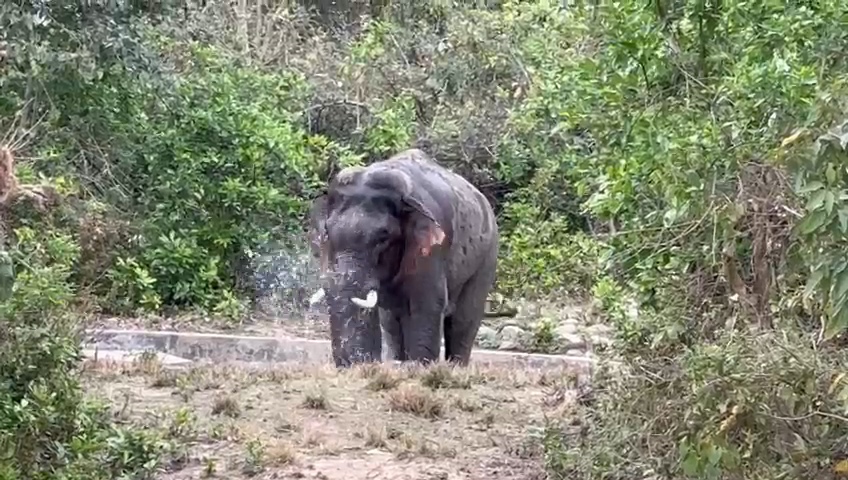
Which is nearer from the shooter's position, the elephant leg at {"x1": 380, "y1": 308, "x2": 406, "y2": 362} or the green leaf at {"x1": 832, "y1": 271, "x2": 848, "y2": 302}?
the green leaf at {"x1": 832, "y1": 271, "x2": 848, "y2": 302}

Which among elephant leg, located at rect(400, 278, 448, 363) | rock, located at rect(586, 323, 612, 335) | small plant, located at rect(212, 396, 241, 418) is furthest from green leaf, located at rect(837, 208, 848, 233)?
rock, located at rect(586, 323, 612, 335)

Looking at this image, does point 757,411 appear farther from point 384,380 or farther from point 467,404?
point 384,380

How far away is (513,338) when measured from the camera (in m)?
16.5

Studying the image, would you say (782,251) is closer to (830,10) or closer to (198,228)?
(830,10)

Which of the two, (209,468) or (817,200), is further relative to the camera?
(209,468)

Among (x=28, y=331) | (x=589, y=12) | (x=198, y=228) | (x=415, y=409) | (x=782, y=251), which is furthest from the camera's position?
(x=198, y=228)

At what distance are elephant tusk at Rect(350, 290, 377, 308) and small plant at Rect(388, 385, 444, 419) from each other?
235 centimetres

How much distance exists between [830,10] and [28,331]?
343cm

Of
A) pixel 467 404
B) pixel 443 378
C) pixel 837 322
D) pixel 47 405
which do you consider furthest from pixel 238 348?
pixel 837 322

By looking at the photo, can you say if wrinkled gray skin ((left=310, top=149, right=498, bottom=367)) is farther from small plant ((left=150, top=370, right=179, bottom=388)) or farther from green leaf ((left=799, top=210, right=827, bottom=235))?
green leaf ((left=799, top=210, right=827, bottom=235))

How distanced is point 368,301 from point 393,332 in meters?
1.22

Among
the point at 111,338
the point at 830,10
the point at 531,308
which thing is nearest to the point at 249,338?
the point at 111,338

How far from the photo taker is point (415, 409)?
28.7 ft

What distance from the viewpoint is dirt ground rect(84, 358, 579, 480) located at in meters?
7.35
